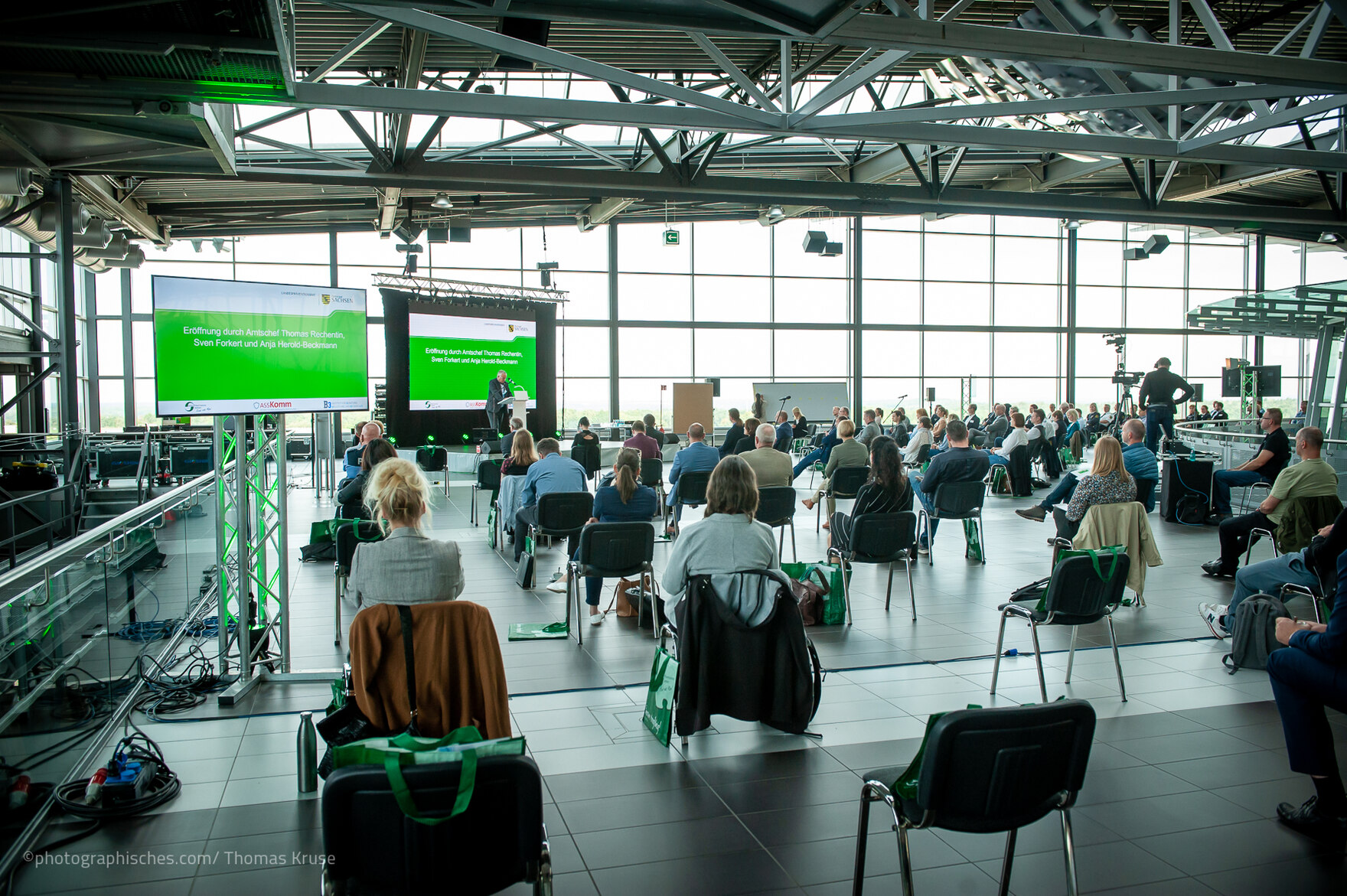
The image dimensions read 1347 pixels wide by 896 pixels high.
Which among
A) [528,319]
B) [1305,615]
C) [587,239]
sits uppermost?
[587,239]

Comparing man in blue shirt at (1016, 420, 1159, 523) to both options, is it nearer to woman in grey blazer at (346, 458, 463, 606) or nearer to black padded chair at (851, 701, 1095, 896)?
black padded chair at (851, 701, 1095, 896)

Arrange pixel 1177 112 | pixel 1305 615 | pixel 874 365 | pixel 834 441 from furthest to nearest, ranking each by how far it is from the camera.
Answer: pixel 874 365 < pixel 834 441 < pixel 1177 112 < pixel 1305 615

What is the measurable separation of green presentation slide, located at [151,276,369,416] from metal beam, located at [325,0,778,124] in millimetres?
1557

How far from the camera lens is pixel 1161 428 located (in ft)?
38.8

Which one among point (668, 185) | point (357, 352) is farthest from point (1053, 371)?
point (357, 352)

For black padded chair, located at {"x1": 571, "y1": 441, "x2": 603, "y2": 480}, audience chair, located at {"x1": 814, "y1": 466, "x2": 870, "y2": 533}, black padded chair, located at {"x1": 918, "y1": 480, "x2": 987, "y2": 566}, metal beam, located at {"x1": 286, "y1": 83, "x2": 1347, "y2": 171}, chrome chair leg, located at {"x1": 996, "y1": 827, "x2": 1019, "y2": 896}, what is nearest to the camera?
chrome chair leg, located at {"x1": 996, "y1": 827, "x2": 1019, "y2": 896}

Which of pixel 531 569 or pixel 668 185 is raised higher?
pixel 668 185

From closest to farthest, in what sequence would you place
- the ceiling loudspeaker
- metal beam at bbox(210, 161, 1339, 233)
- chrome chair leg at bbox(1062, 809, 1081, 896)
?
chrome chair leg at bbox(1062, 809, 1081, 896), metal beam at bbox(210, 161, 1339, 233), the ceiling loudspeaker

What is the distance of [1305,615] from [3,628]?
7330 millimetres

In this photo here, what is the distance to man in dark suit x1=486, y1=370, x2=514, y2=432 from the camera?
16375 millimetres

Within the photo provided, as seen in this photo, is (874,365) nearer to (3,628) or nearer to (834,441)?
(834,441)

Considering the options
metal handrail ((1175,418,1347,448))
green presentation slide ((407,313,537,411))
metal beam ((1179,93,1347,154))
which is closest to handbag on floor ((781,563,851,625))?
metal beam ((1179,93,1347,154))

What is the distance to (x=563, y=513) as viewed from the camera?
6.54 metres

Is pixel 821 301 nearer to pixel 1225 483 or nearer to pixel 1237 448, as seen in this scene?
pixel 1237 448
